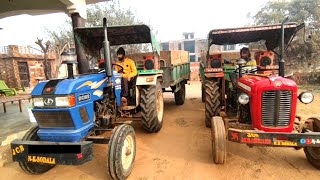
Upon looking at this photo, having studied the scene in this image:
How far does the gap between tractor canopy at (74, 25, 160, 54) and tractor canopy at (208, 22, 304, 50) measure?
57.0 inches

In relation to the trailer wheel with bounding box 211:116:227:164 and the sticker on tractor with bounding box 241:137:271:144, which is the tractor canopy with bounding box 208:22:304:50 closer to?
the trailer wheel with bounding box 211:116:227:164

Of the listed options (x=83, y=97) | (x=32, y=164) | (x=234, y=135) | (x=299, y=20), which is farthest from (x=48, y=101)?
(x=299, y=20)

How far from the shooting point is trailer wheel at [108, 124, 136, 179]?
310 centimetres

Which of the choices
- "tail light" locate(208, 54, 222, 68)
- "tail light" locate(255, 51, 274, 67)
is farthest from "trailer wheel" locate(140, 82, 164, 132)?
"tail light" locate(255, 51, 274, 67)

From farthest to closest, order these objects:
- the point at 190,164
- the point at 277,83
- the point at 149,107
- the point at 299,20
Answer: the point at 299,20 → the point at 149,107 → the point at 190,164 → the point at 277,83

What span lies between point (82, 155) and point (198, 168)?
1.76 metres

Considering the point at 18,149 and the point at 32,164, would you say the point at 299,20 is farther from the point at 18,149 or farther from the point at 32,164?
the point at 18,149

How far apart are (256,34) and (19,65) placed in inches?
694

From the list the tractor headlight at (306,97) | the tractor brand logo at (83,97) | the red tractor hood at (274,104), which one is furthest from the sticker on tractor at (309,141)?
the tractor brand logo at (83,97)

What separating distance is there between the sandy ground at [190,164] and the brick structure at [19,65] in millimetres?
15688

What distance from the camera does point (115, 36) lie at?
5.42 m

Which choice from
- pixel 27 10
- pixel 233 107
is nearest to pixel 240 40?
pixel 233 107

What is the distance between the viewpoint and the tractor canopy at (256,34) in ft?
16.0

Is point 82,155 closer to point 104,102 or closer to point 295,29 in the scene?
point 104,102
